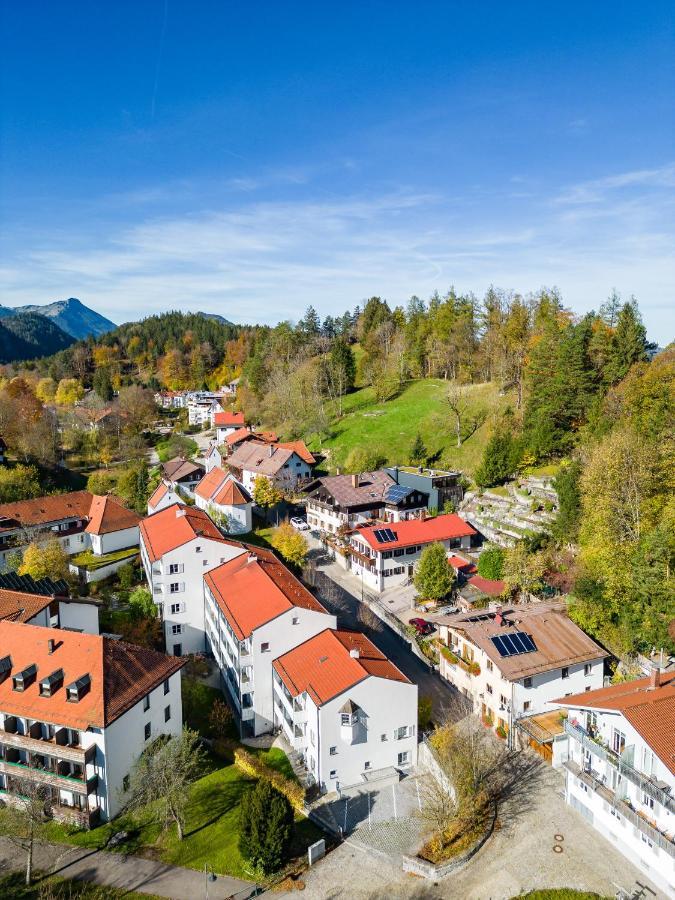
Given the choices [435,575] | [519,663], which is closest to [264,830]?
[519,663]

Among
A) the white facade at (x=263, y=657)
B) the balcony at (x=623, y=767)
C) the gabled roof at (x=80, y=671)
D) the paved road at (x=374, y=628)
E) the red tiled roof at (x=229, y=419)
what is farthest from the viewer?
the red tiled roof at (x=229, y=419)

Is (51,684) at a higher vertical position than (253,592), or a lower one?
lower

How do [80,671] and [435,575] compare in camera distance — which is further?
[435,575]

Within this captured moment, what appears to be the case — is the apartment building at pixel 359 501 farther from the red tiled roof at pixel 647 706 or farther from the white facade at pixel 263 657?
the red tiled roof at pixel 647 706

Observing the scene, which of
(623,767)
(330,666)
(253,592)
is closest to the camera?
(623,767)

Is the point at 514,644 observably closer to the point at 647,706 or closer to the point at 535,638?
the point at 535,638

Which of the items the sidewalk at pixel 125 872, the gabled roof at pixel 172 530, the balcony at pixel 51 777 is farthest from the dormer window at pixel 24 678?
the gabled roof at pixel 172 530
